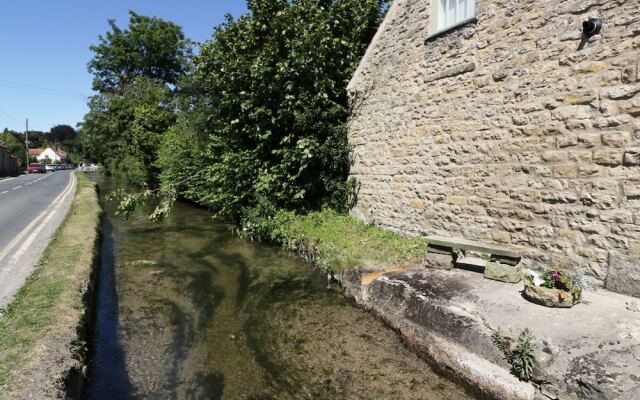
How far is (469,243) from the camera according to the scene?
6.37 meters

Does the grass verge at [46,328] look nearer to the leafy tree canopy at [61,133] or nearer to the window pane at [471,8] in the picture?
the window pane at [471,8]

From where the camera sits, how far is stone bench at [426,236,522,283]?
18.4 feet

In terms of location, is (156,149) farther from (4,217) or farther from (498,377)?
(498,377)

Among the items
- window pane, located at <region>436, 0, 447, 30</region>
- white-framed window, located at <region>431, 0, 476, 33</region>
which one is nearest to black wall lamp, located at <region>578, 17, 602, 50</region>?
white-framed window, located at <region>431, 0, 476, 33</region>

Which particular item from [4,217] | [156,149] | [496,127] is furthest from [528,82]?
[156,149]

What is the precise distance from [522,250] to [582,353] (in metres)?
2.48

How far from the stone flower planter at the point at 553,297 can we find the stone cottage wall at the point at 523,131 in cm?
78

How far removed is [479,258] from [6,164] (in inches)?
2309

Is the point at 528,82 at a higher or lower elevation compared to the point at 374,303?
higher

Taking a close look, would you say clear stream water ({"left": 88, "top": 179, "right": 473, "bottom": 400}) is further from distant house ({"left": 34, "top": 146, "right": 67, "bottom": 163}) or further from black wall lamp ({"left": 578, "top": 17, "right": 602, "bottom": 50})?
distant house ({"left": 34, "top": 146, "right": 67, "bottom": 163})

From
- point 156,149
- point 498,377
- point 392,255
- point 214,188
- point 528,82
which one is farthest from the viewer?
point 156,149

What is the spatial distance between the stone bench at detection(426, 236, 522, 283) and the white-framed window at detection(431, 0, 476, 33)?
392 centimetres

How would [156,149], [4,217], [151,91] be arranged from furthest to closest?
[151,91] < [156,149] < [4,217]

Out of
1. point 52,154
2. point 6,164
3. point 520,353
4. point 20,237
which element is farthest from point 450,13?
point 52,154
